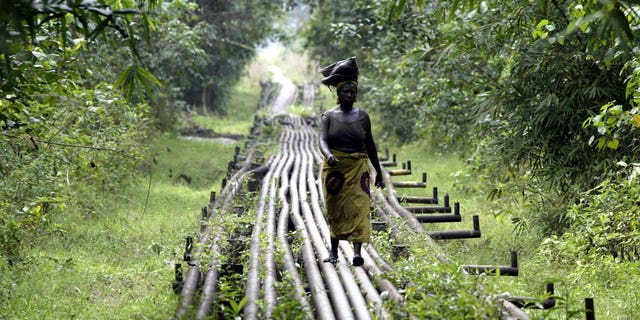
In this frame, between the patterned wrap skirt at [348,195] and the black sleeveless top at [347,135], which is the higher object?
the black sleeveless top at [347,135]

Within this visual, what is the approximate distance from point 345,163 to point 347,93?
614 mm

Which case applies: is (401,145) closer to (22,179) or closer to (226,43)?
(226,43)

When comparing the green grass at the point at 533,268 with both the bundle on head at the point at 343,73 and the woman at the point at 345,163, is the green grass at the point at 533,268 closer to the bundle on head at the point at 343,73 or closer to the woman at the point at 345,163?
the woman at the point at 345,163

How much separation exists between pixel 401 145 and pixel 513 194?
1171 centimetres

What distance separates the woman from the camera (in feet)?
24.3

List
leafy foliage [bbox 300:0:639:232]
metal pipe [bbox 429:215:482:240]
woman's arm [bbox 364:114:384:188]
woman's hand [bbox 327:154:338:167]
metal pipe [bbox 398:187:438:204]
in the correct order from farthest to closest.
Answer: metal pipe [bbox 398:187:438:204]
leafy foliage [bbox 300:0:639:232]
metal pipe [bbox 429:215:482:240]
woman's arm [bbox 364:114:384:188]
woman's hand [bbox 327:154:338:167]

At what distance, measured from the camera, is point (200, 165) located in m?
19.4

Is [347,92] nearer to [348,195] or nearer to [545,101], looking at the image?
[348,195]

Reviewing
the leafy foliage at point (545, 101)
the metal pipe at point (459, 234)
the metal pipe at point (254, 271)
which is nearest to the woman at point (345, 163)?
the metal pipe at point (254, 271)

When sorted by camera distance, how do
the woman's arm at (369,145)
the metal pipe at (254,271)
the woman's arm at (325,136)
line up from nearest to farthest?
the metal pipe at (254,271)
the woman's arm at (325,136)
the woman's arm at (369,145)

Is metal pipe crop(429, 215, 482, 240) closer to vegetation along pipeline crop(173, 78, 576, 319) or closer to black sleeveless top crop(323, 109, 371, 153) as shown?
vegetation along pipeline crop(173, 78, 576, 319)

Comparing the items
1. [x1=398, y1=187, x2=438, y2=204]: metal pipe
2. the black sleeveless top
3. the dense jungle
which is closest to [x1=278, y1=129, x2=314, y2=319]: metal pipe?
the dense jungle

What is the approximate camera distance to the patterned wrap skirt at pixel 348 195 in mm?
7379

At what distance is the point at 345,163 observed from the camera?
296 inches
